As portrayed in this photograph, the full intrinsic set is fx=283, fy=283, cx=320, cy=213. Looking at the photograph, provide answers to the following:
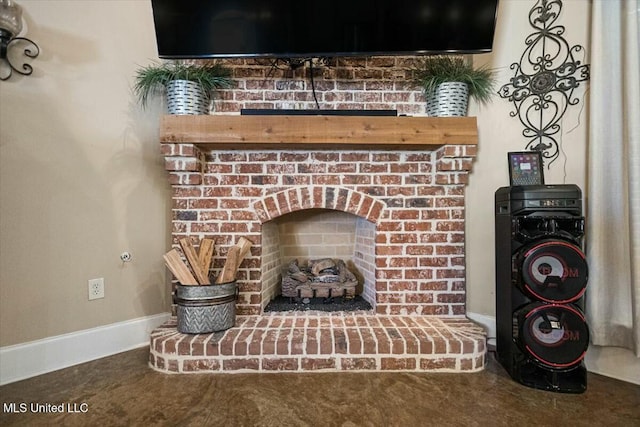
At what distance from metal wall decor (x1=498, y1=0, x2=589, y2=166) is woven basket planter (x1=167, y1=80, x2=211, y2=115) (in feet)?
6.21

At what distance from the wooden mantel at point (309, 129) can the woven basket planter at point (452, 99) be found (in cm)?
8

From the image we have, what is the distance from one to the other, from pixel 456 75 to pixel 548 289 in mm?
1248

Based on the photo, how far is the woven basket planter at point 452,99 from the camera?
1.67 m

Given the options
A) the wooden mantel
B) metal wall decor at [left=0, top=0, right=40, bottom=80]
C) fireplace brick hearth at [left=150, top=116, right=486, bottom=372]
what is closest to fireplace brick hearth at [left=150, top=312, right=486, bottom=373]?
fireplace brick hearth at [left=150, top=116, right=486, bottom=372]

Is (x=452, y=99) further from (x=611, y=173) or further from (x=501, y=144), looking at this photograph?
(x=611, y=173)

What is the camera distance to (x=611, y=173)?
4.53 feet

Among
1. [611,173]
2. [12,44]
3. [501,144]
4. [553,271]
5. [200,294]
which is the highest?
[12,44]

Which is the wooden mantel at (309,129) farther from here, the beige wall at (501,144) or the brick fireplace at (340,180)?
the beige wall at (501,144)

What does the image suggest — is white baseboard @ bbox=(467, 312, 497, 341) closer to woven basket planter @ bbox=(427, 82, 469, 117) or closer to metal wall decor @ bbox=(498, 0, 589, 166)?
metal wall decor @ bbox=(498, 0, 589, 166)

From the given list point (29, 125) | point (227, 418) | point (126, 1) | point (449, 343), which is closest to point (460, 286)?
point (449, 343)

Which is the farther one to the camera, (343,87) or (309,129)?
(343,87)

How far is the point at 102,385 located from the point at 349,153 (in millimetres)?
1813

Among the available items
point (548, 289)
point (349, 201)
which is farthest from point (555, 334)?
point (349, 201)

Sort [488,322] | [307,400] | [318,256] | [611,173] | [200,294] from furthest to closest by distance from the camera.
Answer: [318,256] → [488,322] → [200,294] → [611,173] → [307,400]
